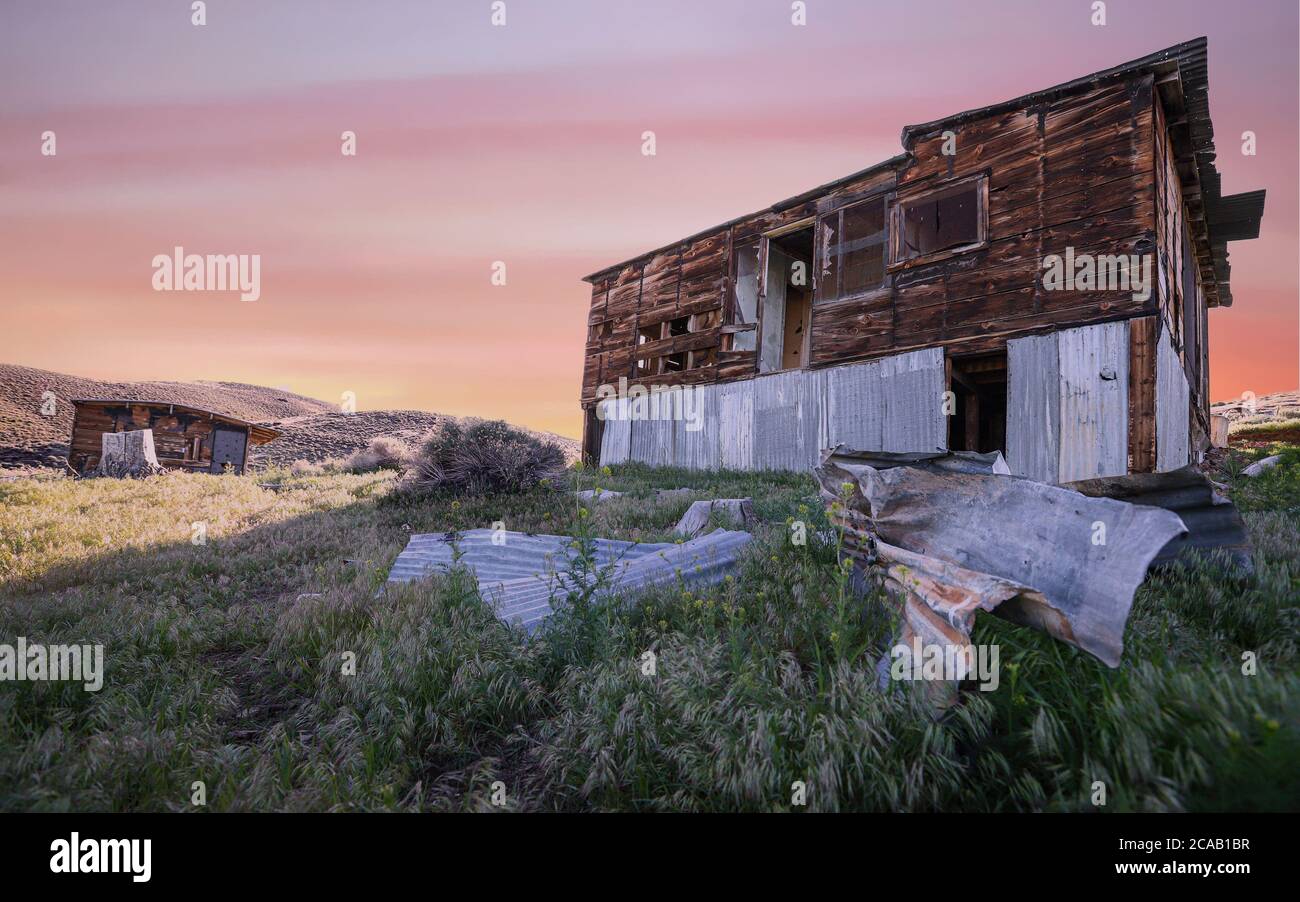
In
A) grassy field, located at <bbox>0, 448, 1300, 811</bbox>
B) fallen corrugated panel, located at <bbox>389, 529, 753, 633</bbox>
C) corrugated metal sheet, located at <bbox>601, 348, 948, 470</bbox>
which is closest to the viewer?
grassy field, located at <bbox>0, 448, 1300, 811</bbox>

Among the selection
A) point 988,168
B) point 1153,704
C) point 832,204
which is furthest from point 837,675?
point 832,204

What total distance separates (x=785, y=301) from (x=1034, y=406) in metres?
9.21

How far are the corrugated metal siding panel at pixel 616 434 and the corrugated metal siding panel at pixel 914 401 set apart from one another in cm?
918

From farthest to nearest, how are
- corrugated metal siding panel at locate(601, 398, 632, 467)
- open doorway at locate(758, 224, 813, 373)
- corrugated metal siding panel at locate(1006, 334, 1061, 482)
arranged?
corrugated metal siding panel at locate(601, 398, 632, 467) → open doorway at locate(758, 224, 813, 373) → corrugated metal siding panel at locate(1006, 334, 1061, 482)

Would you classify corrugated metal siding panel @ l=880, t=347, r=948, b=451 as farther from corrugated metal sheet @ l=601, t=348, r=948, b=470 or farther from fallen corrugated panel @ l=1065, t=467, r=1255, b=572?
fallen corrugated panel @ l=1065, t=467, r=1255, b=572

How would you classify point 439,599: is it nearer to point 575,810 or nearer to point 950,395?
point 575,810

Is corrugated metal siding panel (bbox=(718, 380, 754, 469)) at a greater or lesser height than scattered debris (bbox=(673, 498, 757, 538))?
greater

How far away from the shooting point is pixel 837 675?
9.46 ft

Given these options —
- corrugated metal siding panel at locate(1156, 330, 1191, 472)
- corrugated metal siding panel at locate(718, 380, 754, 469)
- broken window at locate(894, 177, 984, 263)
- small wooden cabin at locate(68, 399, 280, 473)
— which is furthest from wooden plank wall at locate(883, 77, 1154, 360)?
small wooden cabin at locate(68, 399, 280, 473)

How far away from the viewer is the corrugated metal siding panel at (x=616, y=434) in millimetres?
19719

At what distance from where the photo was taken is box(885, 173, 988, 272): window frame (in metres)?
11.9

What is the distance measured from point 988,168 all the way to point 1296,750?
13.5m

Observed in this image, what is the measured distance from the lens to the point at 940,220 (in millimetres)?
15859

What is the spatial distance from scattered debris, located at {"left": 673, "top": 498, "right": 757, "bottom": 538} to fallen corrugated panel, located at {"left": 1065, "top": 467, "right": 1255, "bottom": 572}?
12.1 ft
